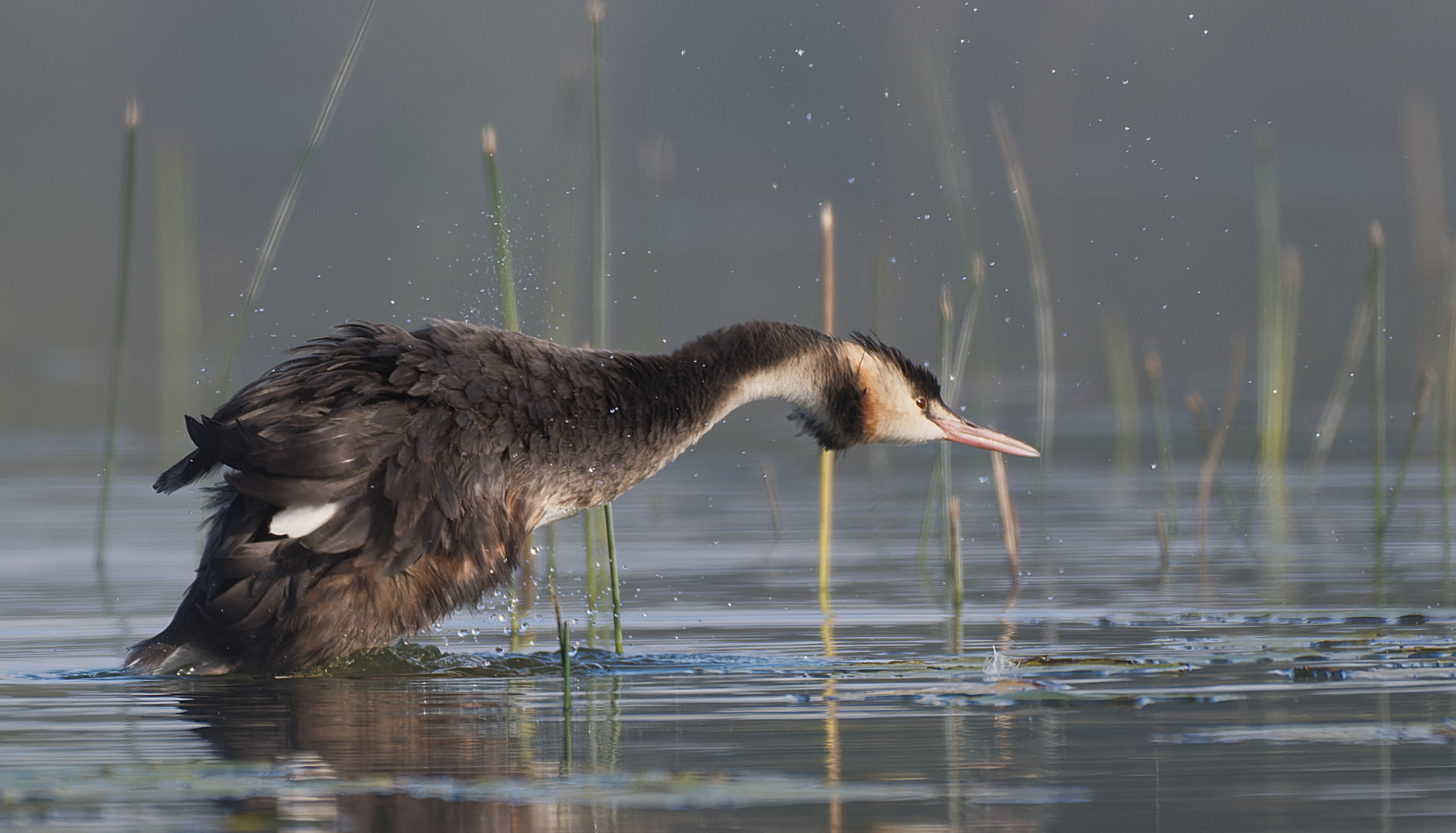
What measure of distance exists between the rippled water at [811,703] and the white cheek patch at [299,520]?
→ 492mm

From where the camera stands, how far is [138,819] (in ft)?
12.8

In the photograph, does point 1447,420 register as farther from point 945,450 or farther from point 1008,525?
point 945,450

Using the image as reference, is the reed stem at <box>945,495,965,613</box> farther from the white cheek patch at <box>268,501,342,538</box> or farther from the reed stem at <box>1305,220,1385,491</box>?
the white cheek patch at <box>268,501,342,538</box>

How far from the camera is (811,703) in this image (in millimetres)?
5211

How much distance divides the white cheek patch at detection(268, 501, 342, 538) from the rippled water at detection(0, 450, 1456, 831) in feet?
1.62

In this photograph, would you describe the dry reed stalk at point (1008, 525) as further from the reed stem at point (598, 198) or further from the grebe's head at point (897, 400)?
the reed stem at point (598, 198)

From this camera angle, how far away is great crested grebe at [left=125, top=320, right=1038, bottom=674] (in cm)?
593

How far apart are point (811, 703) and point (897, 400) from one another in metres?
2.24

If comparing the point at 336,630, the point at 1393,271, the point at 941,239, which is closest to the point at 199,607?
the point at 336,630

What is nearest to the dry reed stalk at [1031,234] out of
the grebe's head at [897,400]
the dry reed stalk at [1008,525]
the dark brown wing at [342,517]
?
the dry reed stalk at [1008,525]

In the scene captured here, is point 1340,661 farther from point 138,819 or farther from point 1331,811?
point 138,819

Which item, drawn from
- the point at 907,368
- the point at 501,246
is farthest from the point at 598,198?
the point at 907,368

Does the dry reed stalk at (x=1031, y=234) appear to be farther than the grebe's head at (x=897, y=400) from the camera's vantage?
Yes

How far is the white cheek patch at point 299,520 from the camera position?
5887 mm
